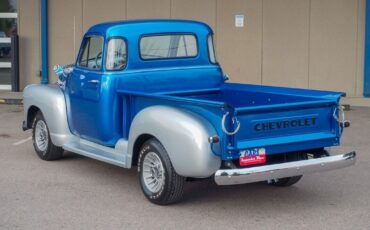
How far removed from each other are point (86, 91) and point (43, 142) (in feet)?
5.05

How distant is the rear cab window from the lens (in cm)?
763

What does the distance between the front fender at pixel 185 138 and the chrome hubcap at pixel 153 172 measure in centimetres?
26

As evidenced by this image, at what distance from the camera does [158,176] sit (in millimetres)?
6516

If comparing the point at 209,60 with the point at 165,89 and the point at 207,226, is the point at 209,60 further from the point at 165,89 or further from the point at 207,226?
the point at 207,226

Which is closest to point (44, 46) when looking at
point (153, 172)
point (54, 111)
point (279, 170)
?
point (54, 111)

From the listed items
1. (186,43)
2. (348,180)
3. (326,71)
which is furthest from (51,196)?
(326,71)

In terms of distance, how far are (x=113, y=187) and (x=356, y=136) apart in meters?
5.07

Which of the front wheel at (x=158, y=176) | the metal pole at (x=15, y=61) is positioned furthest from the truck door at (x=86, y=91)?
the metal pole at (x=15, y=61)

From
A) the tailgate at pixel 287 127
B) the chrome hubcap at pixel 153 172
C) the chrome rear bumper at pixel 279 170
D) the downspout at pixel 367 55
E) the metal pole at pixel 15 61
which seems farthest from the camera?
the metal pole at pixel 15 61

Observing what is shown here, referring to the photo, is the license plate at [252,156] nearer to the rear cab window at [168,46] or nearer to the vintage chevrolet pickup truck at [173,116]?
the vintage chevrolet pickup truck at [173,116]

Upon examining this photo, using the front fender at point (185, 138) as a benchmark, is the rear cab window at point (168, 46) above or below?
above

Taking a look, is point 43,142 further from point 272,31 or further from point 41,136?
point 272,31

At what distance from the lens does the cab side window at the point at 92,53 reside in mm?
7601

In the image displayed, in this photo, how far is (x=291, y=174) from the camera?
6.11 m
